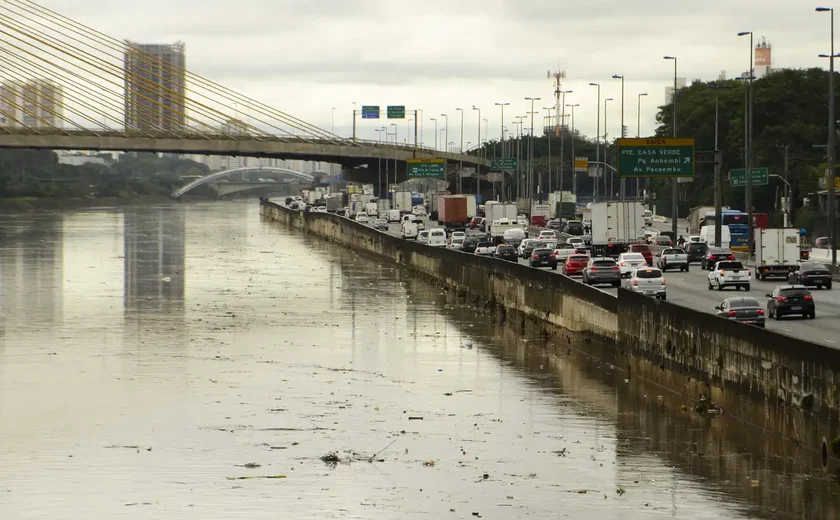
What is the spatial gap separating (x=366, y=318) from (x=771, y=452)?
38.0 m

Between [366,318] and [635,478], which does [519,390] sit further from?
[366,318]

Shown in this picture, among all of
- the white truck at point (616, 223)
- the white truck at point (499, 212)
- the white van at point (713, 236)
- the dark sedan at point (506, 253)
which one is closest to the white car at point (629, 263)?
the white truck at point (616, 223)

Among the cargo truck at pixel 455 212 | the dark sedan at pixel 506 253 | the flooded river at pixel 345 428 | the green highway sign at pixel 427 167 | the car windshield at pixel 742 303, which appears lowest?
the flooded river at pixel 345 428

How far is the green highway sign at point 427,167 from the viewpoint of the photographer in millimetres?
177875

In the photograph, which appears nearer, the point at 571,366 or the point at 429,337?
the point at 571,366

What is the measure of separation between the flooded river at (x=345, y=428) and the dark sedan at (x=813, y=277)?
13.7 meters

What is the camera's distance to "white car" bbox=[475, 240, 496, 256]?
320 ft

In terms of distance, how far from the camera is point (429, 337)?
61.0 m

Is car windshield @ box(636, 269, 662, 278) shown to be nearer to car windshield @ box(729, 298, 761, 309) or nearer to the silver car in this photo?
the silver car

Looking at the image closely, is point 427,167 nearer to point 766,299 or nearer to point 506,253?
point 506,253

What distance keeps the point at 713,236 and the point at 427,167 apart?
268 ft

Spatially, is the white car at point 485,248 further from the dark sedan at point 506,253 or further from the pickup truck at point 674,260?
the pickup truck at point 674,260

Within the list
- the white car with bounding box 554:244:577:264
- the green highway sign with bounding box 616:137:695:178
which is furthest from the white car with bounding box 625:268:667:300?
the white car with bounding box 554:244:577:264

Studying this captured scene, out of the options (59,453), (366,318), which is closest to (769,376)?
(59,453)
